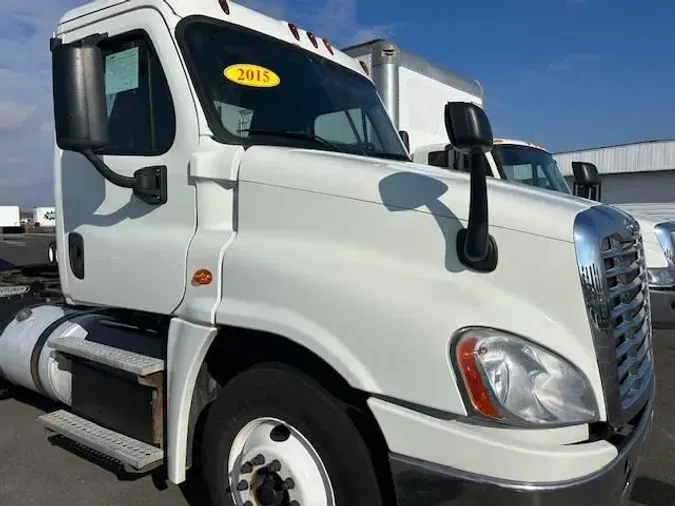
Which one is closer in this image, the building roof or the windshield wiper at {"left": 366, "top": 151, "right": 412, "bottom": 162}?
the windshield wiper at {"left": 366, "top": 151, "right": 412, "bottom": 162}

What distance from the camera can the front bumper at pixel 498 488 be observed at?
2.06 m

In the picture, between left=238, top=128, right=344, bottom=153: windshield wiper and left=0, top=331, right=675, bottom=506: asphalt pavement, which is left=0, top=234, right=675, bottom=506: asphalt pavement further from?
left=238, top=128, right=344, bottom=153: windshield wiper

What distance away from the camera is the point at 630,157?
96.0 ft

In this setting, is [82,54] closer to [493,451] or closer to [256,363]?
[256,363]

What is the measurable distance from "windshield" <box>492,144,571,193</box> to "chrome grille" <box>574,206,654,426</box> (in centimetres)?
492

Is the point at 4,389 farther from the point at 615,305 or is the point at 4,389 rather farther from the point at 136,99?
the point at 615,305

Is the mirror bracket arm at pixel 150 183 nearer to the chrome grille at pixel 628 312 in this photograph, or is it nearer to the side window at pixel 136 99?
the side window at pixel 136 99

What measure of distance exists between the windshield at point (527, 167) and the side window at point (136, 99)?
5.05m

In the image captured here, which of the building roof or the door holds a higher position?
the building roof

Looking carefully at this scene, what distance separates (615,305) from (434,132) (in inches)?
258

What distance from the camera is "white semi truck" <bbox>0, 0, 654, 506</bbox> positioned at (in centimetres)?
213

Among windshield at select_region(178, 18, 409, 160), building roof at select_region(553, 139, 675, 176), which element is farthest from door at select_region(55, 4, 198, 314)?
building roof at select_region(553, 139, 675, 176)

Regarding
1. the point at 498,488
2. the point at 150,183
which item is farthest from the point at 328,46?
the point at 498,488

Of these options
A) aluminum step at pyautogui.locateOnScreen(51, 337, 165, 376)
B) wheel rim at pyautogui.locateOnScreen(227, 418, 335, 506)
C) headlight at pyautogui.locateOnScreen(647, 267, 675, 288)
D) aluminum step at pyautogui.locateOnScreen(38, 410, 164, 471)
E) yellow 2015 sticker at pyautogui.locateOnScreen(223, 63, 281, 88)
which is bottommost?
aluminum step at pyautogui.locateOnScreen(38, 410, 164, 471)
